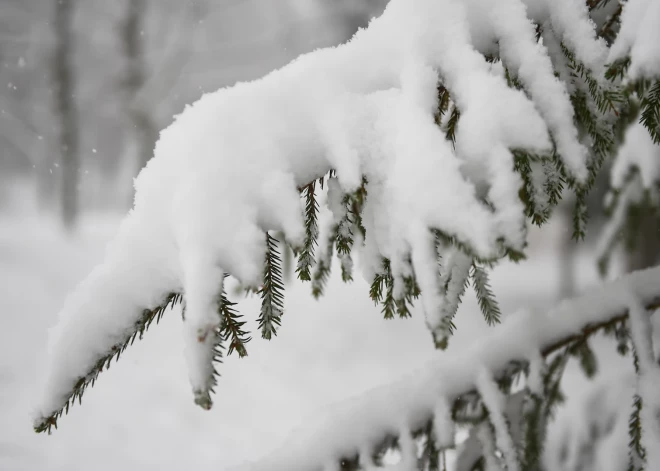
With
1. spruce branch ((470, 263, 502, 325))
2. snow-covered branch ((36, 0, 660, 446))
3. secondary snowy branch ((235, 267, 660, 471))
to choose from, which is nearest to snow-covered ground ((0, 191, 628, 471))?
secondary snowy branch ((235, 267, 660, 471))

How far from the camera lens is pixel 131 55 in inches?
479

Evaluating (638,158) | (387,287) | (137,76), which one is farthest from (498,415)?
(137,76)

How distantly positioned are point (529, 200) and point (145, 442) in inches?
203

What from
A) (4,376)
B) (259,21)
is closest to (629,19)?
(4,376)

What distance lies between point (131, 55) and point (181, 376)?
32.8ft

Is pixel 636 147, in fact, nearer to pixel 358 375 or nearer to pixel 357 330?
pixel 358 375

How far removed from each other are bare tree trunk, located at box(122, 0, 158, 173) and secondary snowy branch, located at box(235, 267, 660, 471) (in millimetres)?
11903

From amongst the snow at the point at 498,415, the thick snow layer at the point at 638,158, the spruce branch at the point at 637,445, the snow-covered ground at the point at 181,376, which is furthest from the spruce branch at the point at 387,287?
the snow-covered ground at the point at 181,376

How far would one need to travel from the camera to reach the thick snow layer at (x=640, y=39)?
30.5 inches

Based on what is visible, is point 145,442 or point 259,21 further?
point 259,21

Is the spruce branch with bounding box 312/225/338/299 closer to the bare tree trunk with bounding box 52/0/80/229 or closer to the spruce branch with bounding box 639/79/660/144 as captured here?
the spruce branch with bounding box 639/79/660/144

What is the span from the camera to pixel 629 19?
0.89m

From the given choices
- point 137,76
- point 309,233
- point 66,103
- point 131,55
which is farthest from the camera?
point 137,76

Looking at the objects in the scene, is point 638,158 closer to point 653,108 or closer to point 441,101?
point 653,108
